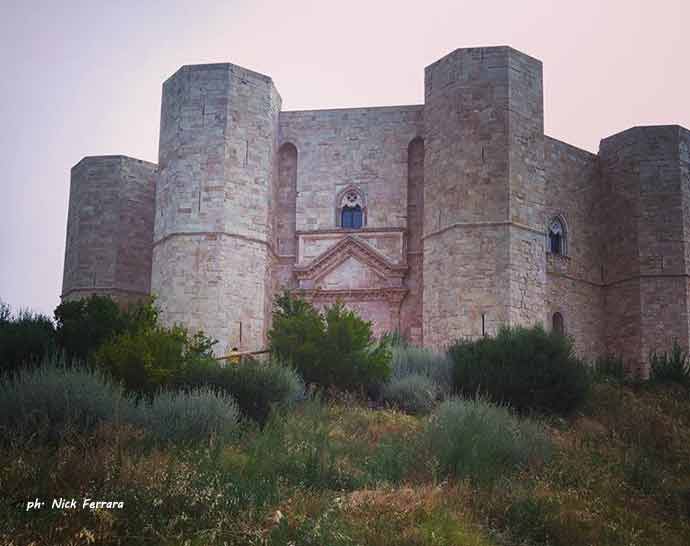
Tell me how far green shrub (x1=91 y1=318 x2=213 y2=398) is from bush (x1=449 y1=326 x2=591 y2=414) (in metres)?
4.30

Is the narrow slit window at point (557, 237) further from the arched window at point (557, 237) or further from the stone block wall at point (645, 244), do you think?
the stone block wall at point (645, 244)

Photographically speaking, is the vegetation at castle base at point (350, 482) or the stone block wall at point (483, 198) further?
the stone block wall at point (483, 198)

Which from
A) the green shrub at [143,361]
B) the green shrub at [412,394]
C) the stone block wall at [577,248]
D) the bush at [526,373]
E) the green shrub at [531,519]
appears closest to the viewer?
the green shrub at [531,519]

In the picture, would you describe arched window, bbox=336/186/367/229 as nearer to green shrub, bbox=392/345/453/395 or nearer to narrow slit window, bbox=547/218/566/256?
narrow slit window, bbox=547/218/566/256

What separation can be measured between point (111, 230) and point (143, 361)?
43.6 ft

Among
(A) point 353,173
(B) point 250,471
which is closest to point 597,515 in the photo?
(B) point 250,471

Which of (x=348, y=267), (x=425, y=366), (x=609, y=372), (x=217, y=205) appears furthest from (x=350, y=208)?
(x=425, y=366)

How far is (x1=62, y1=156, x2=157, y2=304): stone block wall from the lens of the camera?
23750 millimetres

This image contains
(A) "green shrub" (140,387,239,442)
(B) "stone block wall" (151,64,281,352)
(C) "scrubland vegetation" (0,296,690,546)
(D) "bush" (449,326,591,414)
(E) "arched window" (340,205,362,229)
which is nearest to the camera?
(C) "scrubland vegetation" (0,296,690,546)

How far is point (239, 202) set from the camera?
20766mm

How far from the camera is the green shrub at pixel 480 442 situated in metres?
9.69

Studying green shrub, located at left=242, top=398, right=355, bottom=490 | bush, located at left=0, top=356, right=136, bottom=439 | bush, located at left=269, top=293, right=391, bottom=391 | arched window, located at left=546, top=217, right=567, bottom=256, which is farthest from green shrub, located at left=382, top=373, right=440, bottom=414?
arched window, located at left=546, top=217, right=567, bottom=256

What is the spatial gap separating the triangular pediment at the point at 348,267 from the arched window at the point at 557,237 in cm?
417

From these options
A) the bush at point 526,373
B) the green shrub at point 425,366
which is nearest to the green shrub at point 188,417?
the bush at point 526,373
